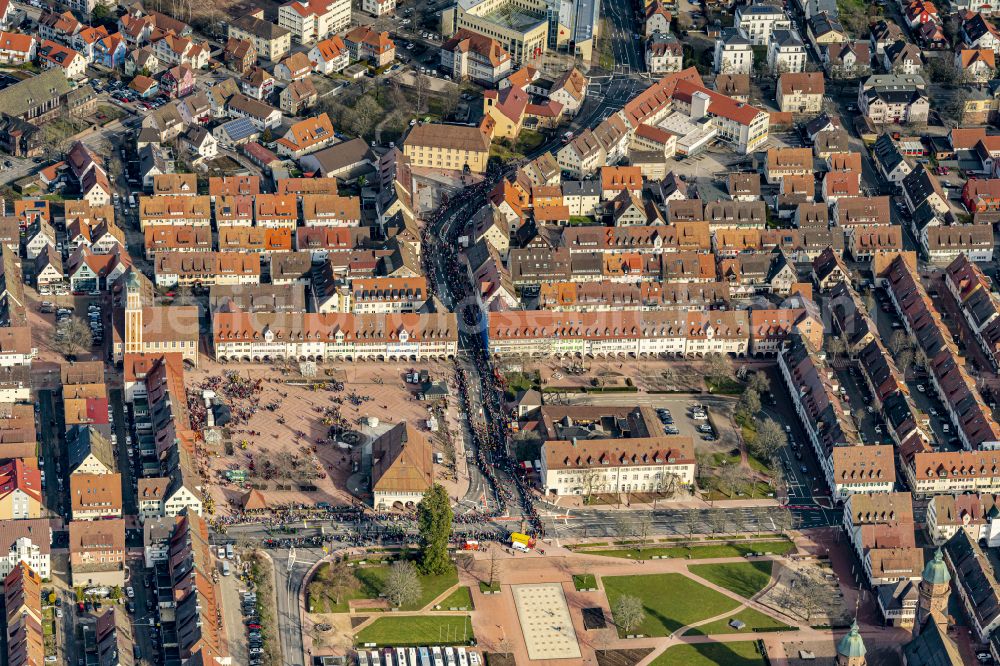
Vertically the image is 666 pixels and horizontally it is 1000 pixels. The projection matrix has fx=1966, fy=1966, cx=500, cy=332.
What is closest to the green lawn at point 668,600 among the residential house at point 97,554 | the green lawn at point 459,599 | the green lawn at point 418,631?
the green lawn at point 459,599

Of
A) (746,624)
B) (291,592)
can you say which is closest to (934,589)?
(746,624)

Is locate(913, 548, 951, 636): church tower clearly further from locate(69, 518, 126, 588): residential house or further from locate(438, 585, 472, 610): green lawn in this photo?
locate(69, 518, 126, 588): residential house

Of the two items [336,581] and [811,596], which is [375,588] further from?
[811,596]

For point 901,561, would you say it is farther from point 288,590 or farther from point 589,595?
point 288,590

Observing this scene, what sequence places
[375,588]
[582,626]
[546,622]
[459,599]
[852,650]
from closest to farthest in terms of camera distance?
[852,650], [582,626], [546,622], [375,588], [459,599]

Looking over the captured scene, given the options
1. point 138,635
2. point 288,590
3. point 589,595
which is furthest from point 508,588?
point 138,635

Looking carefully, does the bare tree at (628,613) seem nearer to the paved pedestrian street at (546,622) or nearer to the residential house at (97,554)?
the paved pedestrian street at (546,622)
